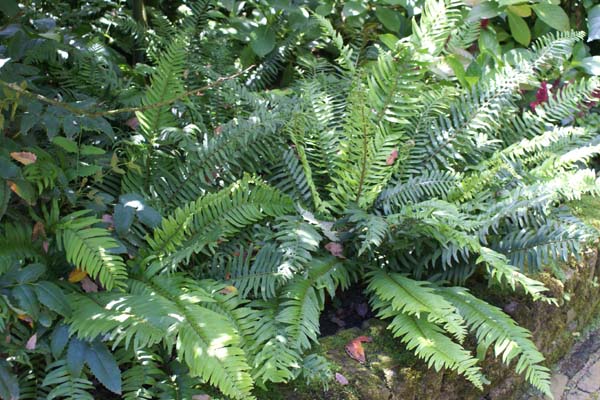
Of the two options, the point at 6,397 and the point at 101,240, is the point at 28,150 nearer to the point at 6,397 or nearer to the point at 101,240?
the point at 101,240

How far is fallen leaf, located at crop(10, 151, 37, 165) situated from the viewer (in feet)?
7.07

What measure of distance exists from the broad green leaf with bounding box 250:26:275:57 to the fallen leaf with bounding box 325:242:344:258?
145 centimetres

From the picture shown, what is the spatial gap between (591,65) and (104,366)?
3406 mm

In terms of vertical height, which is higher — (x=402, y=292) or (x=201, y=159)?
(x=201, y=159)

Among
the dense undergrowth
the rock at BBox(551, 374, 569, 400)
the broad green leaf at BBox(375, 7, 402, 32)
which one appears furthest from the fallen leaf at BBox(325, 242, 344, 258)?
the broad green leaf at BBox(375, 7, 402, 32)

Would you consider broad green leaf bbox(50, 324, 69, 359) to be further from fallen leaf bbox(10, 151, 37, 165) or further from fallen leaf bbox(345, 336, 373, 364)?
fallen leaf bbox(345, 336, 373, 364)

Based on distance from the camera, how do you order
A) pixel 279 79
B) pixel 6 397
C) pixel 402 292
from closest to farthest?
pixel 6 397, pixel 402 292, pixel 279 79

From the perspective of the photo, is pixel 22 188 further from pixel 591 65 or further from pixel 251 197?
pixel 591 65

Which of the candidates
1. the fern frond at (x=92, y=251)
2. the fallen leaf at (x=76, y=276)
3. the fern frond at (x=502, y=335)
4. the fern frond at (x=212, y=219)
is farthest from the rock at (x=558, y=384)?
the fallen leaf at (x=76, y=276)

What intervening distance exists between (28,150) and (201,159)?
0.71 metres

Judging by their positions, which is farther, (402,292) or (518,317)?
(518,317)

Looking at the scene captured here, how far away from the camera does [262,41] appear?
12.7ft

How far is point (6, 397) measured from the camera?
1.89 m

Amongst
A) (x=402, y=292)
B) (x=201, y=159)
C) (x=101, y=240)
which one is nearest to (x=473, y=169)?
(x=402, y=292)
